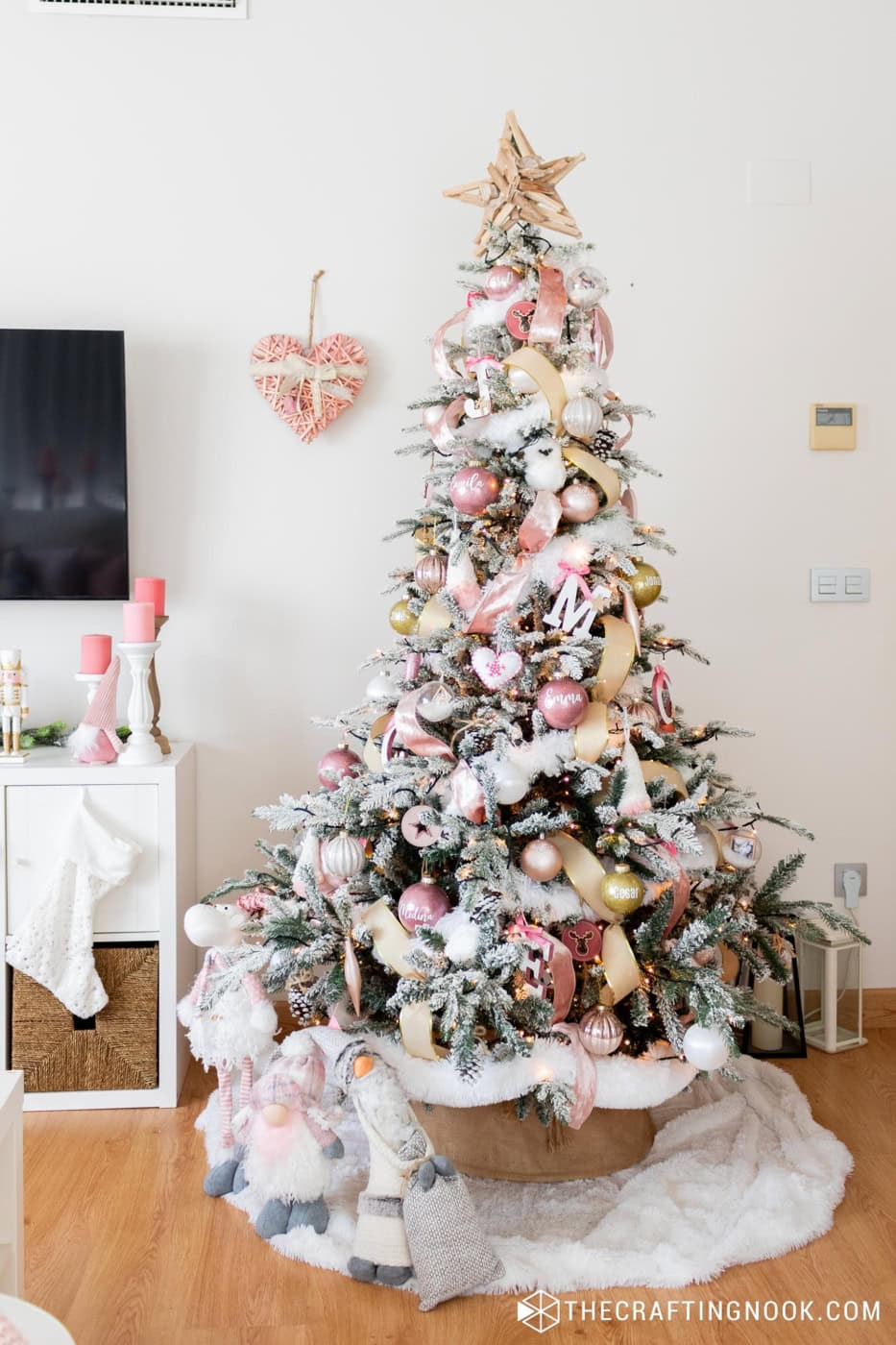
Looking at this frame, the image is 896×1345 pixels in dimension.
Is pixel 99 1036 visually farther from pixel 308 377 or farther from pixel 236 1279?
pixel 308 377

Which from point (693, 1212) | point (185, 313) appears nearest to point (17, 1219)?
point (693, 1212)

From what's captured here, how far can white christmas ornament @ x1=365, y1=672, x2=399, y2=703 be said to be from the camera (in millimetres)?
2268

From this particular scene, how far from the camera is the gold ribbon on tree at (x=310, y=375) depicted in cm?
276

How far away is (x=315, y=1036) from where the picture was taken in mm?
2027

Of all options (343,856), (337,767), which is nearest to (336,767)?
(337,767)

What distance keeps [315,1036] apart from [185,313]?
5.97ft

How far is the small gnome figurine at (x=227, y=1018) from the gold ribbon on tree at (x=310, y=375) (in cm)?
131

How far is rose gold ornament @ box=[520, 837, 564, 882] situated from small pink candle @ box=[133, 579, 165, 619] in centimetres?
117

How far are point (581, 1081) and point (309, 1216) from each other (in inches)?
20.8

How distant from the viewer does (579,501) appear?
2.10 meters

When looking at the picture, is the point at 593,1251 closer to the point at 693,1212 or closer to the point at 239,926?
the point at 693,1212

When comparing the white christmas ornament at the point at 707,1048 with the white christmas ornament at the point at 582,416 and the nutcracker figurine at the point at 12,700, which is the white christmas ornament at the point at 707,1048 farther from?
the nutcracker figurine at the point at 12,700

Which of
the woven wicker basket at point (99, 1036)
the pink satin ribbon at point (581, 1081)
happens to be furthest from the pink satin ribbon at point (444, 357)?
the woven wicker basket at point (99, 1036)

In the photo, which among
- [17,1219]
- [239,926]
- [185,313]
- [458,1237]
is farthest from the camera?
[185,313]
